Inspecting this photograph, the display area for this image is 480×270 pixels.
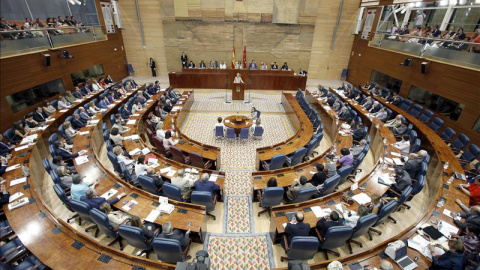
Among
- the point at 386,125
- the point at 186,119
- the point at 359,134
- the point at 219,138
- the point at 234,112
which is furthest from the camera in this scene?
the point at 234,112

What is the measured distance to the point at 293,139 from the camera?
8.61 m

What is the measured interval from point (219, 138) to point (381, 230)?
686 cm

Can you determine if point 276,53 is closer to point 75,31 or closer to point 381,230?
point 75,31

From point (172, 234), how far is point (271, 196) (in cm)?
248

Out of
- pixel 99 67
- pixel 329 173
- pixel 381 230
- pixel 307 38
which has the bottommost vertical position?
pixel 381 230

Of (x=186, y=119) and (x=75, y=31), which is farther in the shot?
(x=75, y=31)

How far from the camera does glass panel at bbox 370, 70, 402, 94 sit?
1343 centimetres

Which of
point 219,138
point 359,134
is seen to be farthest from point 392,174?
point 219,138

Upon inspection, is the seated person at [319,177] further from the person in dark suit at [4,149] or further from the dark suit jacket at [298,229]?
the person in dark suit at [4,149]

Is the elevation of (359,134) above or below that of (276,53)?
below

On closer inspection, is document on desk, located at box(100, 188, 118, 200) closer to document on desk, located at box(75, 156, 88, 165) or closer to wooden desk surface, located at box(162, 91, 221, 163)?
document on desk, located at box(75, 156, 88, 165)

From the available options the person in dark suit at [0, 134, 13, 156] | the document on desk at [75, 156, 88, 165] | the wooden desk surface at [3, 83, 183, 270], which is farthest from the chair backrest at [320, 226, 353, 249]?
the person in dark suit at [0, 134, 13, 156]

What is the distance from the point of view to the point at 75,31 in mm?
13211

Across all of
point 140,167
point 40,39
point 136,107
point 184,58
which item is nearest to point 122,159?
point 140,167
